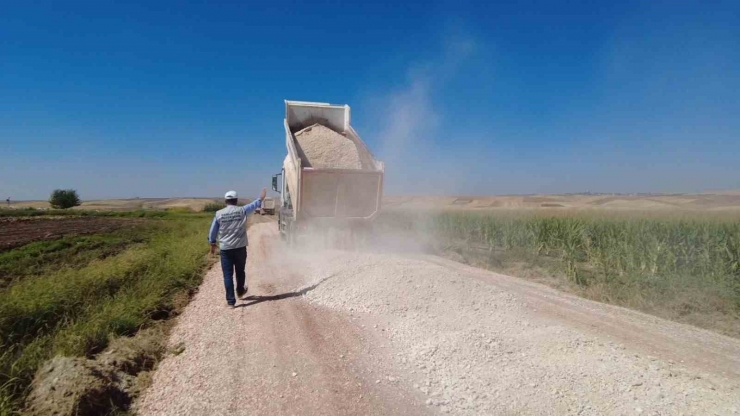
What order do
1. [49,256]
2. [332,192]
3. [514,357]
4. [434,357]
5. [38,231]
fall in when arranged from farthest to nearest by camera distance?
[38,231] < [49,256] < [332,192] < [434,357] < [514,357]

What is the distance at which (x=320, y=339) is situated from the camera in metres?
4.77

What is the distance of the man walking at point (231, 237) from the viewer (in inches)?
246

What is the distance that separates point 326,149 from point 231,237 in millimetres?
5821

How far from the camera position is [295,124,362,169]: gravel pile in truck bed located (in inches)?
442

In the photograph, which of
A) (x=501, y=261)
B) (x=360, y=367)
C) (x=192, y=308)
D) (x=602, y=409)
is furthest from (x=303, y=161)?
(x=602, y=409)

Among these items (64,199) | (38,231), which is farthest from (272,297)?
(64,199)

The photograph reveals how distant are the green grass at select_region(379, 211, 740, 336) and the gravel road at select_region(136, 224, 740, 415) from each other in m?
1.40

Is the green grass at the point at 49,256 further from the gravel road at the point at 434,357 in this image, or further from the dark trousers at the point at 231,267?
the gravel road at the point at 434,357

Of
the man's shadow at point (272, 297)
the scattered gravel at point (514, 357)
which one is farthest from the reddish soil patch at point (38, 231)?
the scattered gravel at point (514, 357)

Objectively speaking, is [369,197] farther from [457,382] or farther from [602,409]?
[602,409]

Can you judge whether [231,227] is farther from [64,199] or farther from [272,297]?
[64,199]

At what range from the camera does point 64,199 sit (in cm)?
6844

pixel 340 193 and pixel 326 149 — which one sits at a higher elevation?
pixel 326 149

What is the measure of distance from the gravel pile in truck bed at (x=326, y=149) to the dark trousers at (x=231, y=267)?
504cm
